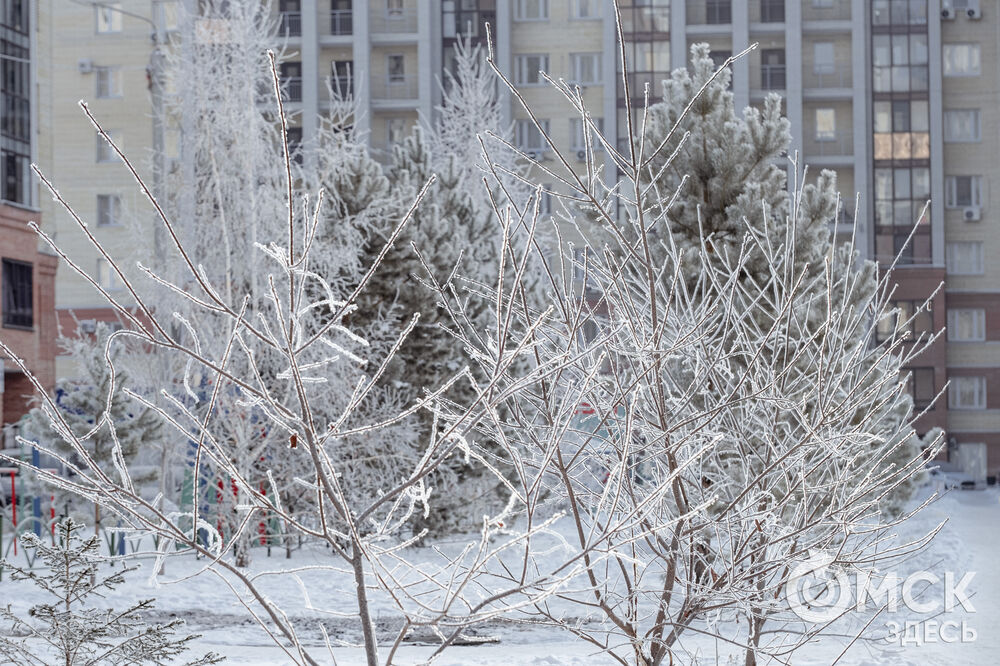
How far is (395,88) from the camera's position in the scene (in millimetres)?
48719

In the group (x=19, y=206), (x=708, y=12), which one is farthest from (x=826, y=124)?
(x=19, y=206)

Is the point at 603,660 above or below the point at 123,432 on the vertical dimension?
below

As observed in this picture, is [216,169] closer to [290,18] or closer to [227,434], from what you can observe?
[227,434]

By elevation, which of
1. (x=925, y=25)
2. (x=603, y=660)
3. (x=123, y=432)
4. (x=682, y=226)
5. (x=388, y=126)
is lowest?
(x=603, y=660)

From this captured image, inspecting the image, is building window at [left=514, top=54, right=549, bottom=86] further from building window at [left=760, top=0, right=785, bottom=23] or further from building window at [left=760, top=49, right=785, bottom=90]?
building window at [left=760, top=0, right=785, bottom=23]

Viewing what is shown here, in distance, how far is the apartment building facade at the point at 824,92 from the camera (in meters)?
46.8

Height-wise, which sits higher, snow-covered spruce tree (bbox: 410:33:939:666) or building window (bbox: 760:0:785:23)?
building window (bbox: 760:0:785:23)

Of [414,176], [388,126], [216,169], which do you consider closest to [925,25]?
[388,126]

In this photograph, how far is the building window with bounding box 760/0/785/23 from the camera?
47.9m

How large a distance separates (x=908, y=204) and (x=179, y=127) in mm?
34008

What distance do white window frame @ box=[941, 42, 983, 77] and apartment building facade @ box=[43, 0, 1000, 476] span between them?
0.17ft

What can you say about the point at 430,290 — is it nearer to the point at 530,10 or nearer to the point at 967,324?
the point at 530,10

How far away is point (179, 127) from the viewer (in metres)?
18.8

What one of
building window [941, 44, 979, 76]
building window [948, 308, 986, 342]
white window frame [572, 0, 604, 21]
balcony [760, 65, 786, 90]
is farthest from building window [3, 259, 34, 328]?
building window [941, 44, 979, 76]
